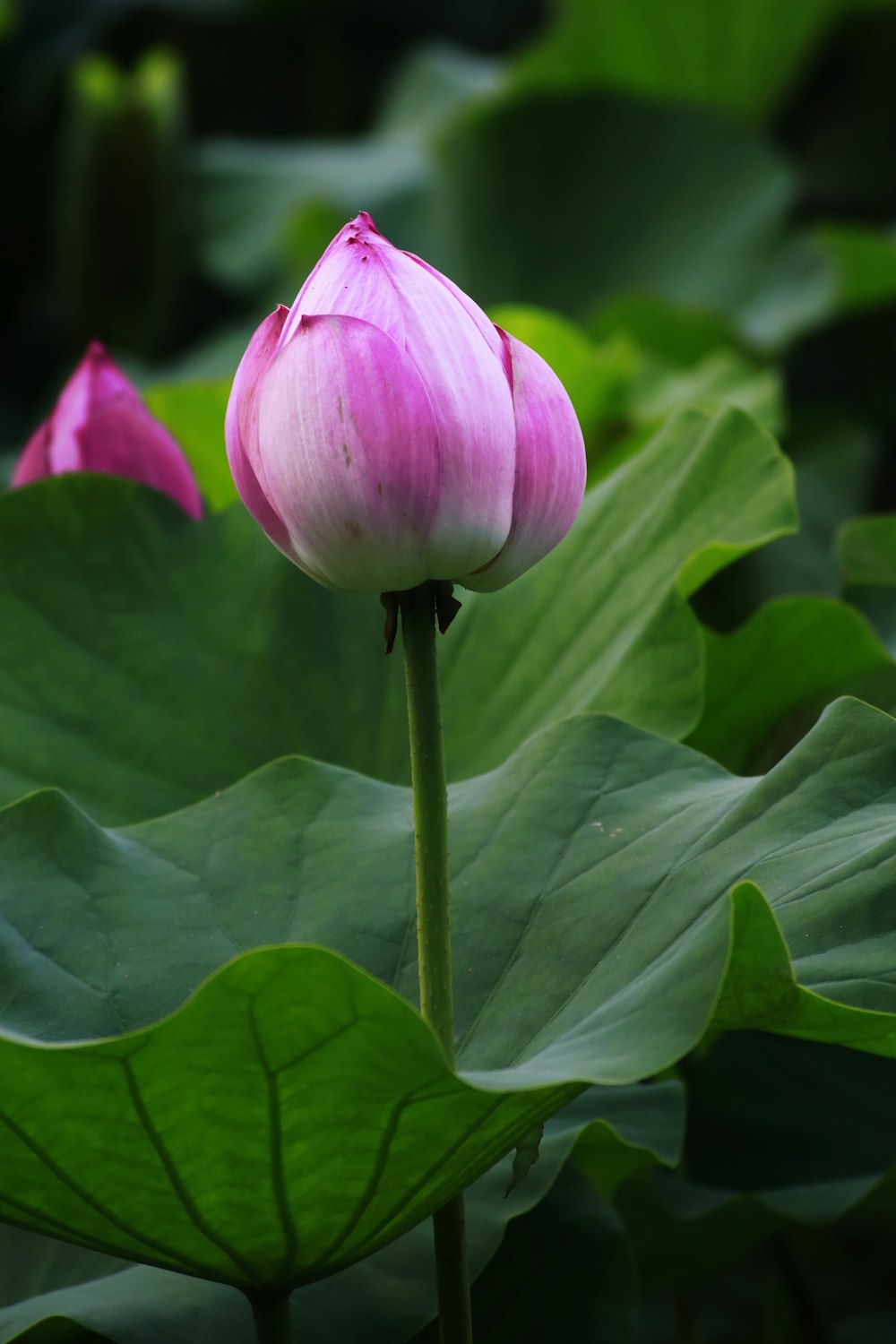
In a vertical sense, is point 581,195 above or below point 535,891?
above

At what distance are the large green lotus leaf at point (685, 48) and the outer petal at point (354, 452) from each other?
176cm

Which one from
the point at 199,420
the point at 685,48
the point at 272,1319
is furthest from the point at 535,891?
the point at 685,48

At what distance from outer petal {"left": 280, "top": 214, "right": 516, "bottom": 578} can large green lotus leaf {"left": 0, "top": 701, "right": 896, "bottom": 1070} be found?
133mm

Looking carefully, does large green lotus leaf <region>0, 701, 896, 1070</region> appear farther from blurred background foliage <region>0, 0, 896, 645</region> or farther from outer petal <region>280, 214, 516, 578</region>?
blurred background foliage <region>0, 0, 896, 645</region>

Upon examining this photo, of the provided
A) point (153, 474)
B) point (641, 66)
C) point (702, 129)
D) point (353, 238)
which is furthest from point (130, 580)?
point (641, 66)

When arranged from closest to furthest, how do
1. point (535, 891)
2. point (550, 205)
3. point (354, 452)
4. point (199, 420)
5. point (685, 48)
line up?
point (354, 452) → point (535, 891) → point (199, 420) → point (550, 205) → point (685, 48)

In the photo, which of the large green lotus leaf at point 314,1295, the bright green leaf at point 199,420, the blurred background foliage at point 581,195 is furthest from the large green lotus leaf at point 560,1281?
the blurred background foliage at point 581,195

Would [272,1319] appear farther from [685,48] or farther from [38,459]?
[685,48]

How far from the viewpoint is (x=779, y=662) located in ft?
2.57

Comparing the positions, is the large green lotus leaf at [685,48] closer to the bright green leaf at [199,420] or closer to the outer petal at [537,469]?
the bright green leaf at [199,420]

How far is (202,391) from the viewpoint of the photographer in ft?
3.51

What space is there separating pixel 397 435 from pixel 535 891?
0.21m

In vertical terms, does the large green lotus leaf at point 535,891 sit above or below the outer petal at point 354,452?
below

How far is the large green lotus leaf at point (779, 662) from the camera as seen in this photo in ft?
2.49
